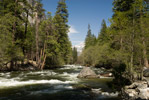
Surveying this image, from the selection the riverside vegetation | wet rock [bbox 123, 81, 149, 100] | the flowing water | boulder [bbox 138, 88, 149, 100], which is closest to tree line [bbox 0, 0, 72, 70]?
the riverside vegetation

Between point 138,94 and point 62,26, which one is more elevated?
point 62,26

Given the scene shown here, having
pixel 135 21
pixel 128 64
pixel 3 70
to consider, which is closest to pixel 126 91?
pixel 128 64

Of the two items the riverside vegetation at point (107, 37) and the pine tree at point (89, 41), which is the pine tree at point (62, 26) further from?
the pine tree at point (89, 41)

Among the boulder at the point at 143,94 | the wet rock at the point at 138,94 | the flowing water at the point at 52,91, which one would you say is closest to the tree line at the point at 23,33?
the flowing water at the point at 52,91

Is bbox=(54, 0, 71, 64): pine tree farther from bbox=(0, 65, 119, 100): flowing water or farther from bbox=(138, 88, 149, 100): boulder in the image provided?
bbox=(138, 88, 149, 100): boulder

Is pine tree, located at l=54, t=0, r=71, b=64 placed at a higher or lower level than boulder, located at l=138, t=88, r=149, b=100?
higher

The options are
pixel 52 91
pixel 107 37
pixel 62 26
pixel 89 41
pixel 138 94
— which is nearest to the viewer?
pixel 138 94

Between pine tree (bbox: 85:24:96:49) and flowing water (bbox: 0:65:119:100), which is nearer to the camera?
flowing water (bbox: 0:65:119:100)

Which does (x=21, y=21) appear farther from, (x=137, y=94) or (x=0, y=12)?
(x=137, y=94)

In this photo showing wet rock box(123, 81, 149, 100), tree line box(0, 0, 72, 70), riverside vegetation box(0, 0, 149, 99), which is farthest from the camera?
tree line box(0, 0, 72, 70)

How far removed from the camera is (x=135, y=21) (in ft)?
33.1

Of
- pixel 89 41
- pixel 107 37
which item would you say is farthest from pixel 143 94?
pixel 89 41

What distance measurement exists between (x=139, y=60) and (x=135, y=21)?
10.5ft

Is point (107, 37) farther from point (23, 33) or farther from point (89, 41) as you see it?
point (89, 41)
